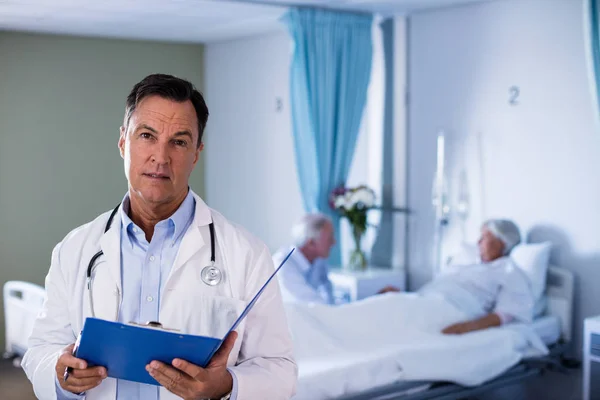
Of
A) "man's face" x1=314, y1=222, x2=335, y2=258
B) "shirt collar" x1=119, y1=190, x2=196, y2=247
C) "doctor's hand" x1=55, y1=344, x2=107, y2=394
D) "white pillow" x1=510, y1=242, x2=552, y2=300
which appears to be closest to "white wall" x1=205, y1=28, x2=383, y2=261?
"man's face" x1=314, y1=222, x2=335, y2=258

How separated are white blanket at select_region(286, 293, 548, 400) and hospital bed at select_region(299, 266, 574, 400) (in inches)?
0.9

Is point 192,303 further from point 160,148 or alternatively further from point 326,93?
point 326,93

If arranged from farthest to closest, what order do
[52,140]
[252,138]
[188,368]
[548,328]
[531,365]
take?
1. [252,138]
2. [548,328]
3. [531,365]
4. [52,140]
5. [188,368]

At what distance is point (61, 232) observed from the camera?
3266 mm

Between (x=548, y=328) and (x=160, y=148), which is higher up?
(x=160, y=148)

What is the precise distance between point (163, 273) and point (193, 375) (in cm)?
33

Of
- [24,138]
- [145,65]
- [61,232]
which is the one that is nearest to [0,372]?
[61,232]

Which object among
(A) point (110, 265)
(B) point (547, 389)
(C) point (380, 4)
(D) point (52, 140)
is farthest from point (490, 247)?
(A) point (110, 265)

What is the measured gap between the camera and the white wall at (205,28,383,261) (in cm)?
413

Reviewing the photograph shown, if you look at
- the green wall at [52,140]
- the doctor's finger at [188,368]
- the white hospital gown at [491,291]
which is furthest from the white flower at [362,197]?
the doctor's finger at [188,368]

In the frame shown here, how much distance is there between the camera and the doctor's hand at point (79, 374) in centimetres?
160

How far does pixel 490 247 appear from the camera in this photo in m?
4.23

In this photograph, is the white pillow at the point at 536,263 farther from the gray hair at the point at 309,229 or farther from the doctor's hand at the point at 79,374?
the doctor's hand at the point at 79,374

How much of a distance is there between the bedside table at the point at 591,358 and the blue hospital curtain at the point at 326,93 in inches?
69.0
